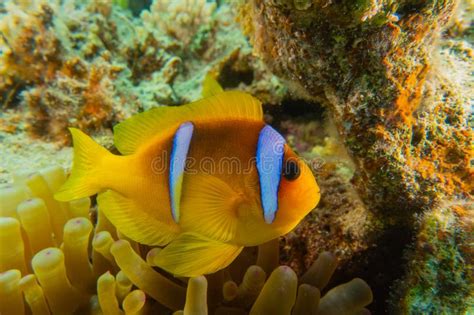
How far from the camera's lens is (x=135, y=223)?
144cm

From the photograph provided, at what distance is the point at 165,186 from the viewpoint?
135 cm

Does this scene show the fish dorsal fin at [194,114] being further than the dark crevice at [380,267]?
No

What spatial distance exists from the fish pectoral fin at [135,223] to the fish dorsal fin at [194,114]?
220mm

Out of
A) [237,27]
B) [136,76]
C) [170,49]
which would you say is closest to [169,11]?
[170,49]

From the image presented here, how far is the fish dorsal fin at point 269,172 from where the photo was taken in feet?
4.06

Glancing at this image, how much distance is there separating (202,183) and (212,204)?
0.27 ft


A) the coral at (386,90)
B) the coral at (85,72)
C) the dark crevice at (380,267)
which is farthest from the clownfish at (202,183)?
the coral at (85,72)

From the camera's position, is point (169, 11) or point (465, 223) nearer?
point (465, 223)

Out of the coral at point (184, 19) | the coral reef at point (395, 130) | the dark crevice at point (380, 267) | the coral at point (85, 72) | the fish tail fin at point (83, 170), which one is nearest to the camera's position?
the coral reef at point (395, 130)

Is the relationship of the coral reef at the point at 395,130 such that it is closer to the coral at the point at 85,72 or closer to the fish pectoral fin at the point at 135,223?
the fish pectoral fin at the point at 135,223

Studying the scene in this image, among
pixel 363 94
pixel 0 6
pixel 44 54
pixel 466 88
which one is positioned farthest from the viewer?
pixel 0 6

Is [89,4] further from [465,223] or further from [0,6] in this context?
[465,223]

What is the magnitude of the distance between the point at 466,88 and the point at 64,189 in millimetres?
1841

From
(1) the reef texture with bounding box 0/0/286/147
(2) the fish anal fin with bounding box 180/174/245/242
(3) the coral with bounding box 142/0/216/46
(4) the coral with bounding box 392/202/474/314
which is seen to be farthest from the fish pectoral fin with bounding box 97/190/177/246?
(3) the coral with bounding box 142/0/216/46
